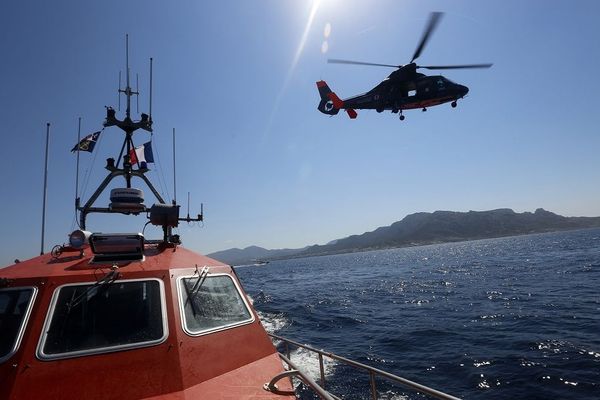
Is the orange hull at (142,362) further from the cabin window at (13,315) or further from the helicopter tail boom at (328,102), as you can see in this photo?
the helicopter tail boom at (328,102)

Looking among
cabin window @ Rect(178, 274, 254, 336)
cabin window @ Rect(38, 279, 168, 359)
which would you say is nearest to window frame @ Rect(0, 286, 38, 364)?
cabin window @ Rect(38, 279, 168, 359)

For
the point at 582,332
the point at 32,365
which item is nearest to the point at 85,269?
the point at 32,365

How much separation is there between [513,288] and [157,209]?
32582 millimetres

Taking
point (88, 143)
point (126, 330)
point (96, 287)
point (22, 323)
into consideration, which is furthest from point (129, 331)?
point (88, 143)

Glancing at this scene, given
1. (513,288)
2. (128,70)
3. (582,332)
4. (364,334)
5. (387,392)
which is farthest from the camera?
(513,288)

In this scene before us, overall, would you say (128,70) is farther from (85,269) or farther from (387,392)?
(387,392)

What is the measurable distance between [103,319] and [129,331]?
347 mm

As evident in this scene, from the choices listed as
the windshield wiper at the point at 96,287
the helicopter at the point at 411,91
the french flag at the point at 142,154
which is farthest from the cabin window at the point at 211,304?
the helicopter at the point at 411,91

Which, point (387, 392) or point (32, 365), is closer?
point (32, 365)

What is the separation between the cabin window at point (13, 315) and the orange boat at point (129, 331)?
0.01 metres

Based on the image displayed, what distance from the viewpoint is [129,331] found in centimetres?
426

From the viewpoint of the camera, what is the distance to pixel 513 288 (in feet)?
98.9

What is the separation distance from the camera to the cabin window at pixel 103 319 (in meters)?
3.93

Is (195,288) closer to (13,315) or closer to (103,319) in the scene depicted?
(103,319)
